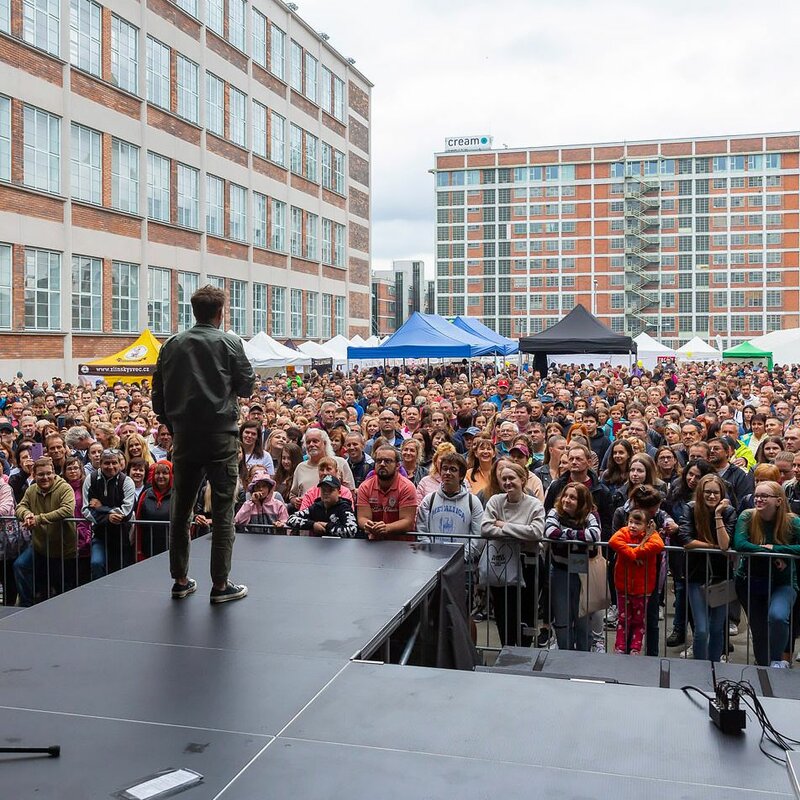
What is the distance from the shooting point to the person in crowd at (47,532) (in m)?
8.37

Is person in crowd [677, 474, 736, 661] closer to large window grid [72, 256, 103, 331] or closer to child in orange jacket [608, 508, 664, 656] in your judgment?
child in orange jacket [608, 508, 664, 656]

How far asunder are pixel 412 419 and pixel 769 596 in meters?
6.79

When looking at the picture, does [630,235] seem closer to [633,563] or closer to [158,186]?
[158,186]

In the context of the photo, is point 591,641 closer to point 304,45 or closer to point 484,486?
point 484,486

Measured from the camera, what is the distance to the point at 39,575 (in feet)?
29.0

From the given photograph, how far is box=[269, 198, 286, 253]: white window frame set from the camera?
46.5m

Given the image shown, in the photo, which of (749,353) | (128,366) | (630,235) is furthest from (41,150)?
(630,235)

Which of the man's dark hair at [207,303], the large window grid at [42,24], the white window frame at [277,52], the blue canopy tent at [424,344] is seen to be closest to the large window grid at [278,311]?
the white window frame at [277,52]

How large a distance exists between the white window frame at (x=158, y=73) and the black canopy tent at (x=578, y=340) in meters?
19.5

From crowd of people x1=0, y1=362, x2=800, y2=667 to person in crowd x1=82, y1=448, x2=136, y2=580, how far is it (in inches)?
0.5

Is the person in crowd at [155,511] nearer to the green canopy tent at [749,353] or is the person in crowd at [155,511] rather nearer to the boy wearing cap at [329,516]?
the boy wearing cap at [329,516]

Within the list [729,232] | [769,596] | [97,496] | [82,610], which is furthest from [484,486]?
[729,232]

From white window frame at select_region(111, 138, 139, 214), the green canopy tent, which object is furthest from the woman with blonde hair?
white window frame at select_region(111, 138, 139, 214)

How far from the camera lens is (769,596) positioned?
6.72m
